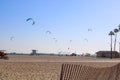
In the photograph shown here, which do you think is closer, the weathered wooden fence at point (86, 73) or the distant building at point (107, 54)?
the weathered wooden fence at point (86, 73)

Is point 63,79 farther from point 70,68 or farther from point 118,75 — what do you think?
point 118,75

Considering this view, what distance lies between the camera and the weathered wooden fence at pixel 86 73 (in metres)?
11.6

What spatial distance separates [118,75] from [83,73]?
1.51m

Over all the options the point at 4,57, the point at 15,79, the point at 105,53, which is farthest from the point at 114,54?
the point at 15,79

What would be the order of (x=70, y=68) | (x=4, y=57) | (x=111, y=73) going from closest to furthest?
(x=70, y=68)
(x=111, y=73)
(x=4, y=57)

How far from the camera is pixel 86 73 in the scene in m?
12.3

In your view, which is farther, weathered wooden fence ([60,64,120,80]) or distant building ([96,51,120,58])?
distant building ([96,51,120,58])

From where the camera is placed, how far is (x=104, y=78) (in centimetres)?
1251

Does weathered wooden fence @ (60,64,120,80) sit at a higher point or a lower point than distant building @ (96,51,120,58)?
lower

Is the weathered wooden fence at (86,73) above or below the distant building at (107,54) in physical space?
below

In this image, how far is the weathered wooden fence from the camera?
38.0ft

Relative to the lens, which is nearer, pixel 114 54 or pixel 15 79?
pixel 15 79

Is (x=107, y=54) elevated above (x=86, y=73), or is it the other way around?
(x=107, y=54)

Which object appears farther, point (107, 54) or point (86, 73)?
point (107, 54)
